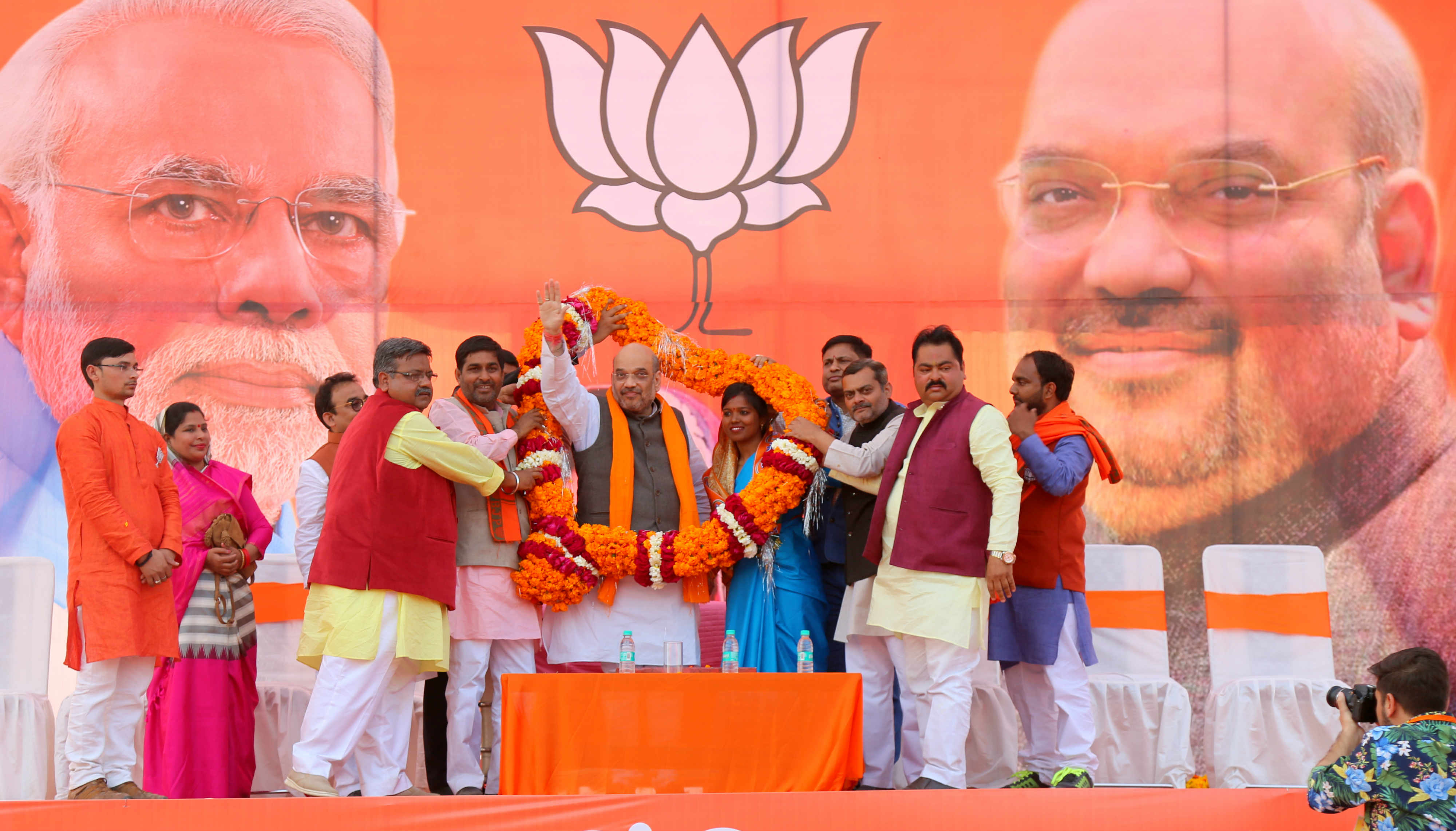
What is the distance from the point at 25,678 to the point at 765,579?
9.22 ft

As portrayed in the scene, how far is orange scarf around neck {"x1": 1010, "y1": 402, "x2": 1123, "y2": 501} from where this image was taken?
14.7 ft

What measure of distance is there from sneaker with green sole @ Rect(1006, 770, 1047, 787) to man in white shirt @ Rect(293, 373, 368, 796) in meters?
2.29

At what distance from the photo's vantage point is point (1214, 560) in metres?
5.45

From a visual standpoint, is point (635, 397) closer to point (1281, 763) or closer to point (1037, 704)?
point (1037, 704)

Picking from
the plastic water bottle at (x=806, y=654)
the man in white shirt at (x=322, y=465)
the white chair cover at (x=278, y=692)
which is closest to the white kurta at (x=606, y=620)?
the plastic water bottle at (x=806, y=654)

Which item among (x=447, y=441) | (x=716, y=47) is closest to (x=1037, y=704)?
(x=447, y=441)

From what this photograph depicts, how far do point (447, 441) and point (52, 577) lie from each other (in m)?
1.92

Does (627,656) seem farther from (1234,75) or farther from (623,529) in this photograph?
(1234,75)

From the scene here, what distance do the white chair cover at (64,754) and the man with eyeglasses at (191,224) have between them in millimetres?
1597

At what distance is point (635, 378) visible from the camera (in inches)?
188

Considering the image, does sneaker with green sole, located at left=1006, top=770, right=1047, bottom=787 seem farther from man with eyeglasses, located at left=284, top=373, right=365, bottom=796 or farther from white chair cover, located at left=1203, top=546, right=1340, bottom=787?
man with eyeglasses, located at left=284, top=373, right=365, bottom=796

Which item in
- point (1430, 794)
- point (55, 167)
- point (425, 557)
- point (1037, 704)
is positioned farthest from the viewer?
point (55, 167)

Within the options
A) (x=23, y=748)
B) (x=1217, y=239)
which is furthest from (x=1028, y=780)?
(x=23, y=748)

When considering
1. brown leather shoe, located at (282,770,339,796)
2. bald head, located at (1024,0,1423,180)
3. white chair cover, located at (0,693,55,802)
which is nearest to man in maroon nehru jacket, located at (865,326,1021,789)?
brown leather shoe, located at (282,770,339,796)
